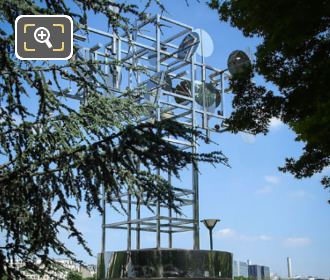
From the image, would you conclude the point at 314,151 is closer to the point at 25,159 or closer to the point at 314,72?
the point at 314,72

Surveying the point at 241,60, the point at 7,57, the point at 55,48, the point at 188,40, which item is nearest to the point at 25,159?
the point at 7,57

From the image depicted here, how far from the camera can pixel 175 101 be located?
1953cm

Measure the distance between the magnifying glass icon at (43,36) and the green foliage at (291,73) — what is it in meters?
6.81

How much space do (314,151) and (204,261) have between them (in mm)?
4302

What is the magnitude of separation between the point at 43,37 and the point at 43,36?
1 centimetres

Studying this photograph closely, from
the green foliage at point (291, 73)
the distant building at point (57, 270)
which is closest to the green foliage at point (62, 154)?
the distant building at point (57, 270)

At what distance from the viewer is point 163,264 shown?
1430 cm

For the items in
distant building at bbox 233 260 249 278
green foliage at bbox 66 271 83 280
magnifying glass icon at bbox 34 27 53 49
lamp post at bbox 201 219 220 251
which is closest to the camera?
magnifying glass icon at bbox 34 27 53 49

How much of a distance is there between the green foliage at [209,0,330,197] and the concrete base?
339 cm

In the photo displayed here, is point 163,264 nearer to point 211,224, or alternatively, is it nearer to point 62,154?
point 211,224

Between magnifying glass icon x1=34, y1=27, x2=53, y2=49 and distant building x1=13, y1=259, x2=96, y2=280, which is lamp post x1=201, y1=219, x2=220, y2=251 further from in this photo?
magnifying glass icon x1=34, y1=27, x2=53, y2=49

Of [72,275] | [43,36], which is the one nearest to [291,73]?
[72,275]

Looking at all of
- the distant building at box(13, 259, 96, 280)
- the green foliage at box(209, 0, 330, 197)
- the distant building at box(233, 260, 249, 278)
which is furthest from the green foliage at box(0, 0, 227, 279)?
the distant building at box(233, 260, 249, 278)

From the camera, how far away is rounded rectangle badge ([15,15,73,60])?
16.2ft
